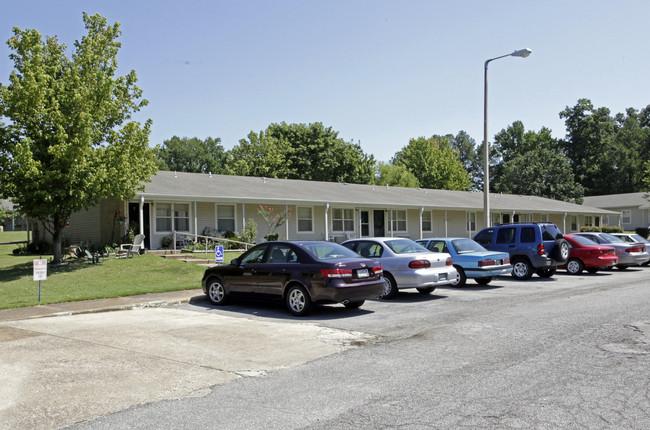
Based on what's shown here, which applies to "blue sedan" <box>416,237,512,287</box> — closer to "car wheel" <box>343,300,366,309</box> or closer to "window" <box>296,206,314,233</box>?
"car wheel" <box>343,300,366,309</box>

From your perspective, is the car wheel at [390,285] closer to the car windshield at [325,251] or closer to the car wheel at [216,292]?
the car windshield at [325,251]

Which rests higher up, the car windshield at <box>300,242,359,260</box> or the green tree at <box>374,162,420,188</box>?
the green tree at <box>374,162,420,188</box>

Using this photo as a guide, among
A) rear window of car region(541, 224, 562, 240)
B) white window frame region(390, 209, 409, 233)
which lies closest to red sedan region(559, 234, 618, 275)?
rear window of car region(541, 224, 562, 240)

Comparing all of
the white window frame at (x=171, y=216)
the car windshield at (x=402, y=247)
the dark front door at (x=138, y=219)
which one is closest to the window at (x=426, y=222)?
the white window frame at (x=171, y=216)

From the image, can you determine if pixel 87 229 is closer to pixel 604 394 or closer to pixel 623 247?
pixel 623 247

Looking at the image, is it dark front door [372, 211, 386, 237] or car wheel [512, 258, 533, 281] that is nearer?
car wheel [512, 258, 533, 281]

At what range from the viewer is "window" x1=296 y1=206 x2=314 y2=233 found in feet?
94.6

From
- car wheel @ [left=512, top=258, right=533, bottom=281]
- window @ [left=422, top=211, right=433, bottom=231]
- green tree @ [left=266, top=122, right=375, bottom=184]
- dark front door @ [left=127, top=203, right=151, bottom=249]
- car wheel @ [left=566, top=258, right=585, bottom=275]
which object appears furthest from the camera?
green tree @ [left=266, top=122, right=375, bottom=184]

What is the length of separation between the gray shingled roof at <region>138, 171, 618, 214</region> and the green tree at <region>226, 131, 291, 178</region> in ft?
50.6

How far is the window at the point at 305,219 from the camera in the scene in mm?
28844

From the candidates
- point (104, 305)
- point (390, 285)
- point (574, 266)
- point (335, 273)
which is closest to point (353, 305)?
point (390, 285)

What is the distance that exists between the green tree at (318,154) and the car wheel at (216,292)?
38.7 m

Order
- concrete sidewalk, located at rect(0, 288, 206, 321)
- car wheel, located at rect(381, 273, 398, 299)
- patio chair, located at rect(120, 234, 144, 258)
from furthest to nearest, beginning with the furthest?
patio chair, located at rect(120, 234, 144, 258) < car wheel, located at rect(381, 273, 398, 299) < concrete sidewalk, located at rect(0, 288, 206, 321)

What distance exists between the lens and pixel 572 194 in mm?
58531
